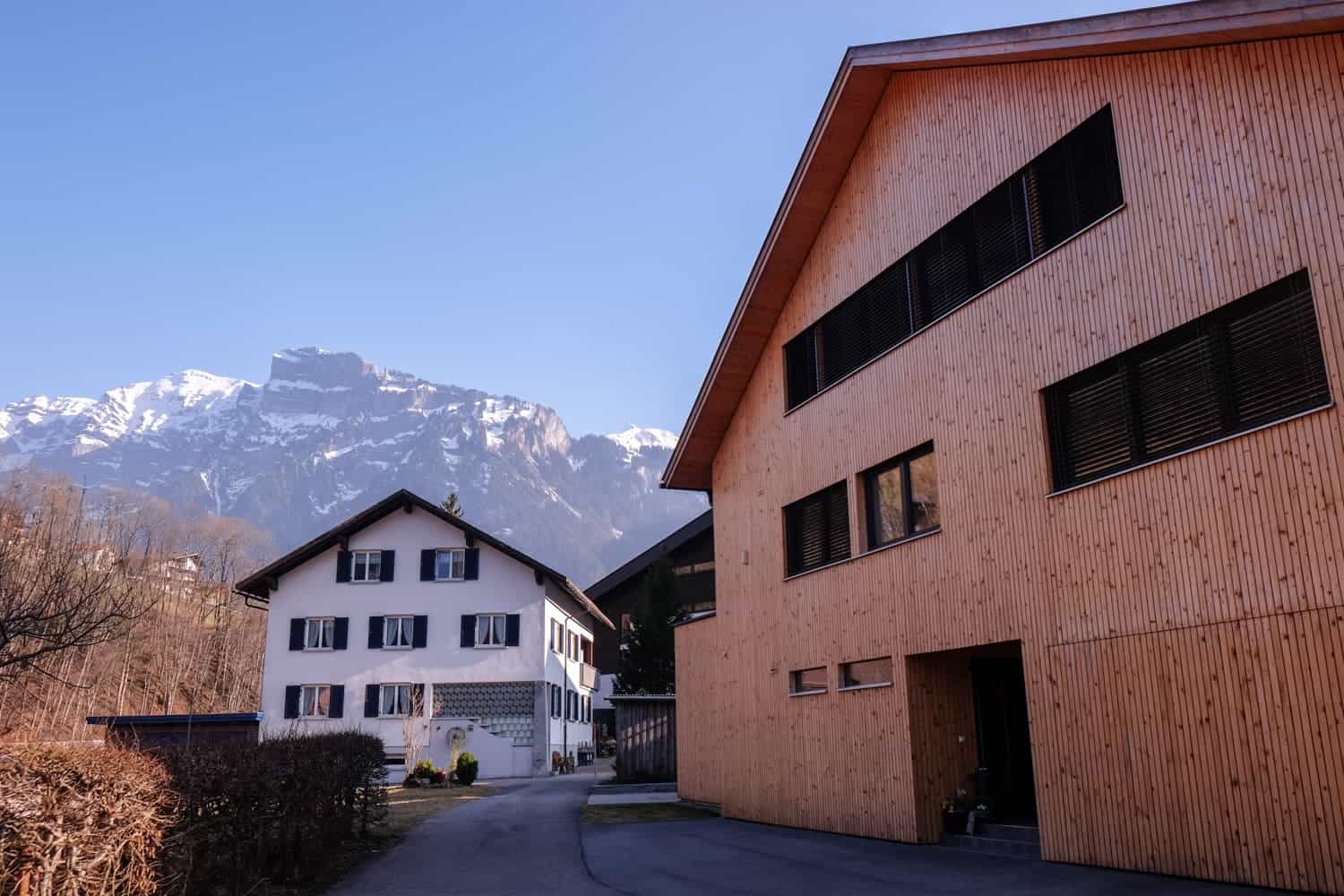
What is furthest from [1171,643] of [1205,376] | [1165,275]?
[1165,275]

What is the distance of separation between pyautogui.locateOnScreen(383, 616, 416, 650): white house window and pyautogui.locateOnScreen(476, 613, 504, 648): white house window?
2361 mm

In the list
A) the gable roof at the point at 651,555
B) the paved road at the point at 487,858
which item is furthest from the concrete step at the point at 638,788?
the gable roof at the point at 651,555

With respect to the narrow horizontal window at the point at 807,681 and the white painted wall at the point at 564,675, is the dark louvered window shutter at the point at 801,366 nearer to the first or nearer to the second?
the narrow horizontal window at the point at 807,681

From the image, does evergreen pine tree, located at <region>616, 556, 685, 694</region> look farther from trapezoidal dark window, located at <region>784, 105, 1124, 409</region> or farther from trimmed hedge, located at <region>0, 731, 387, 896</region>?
trimmed hedge, located at <region>0, 731, 387, 896</region>

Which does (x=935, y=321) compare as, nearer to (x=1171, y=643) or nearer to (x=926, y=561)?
(x=926, y=561)

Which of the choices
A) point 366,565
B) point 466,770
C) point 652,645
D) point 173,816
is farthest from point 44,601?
point 652,645

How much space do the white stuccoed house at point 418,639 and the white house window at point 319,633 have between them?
0.15 ft

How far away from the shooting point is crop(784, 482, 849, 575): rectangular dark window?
16.8 metres

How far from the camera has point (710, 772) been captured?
20641 millimetres

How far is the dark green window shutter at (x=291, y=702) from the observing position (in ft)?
126

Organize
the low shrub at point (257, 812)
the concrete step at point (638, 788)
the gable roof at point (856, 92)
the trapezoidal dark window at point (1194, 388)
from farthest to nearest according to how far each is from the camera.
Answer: the concrete step at point (638, 788)
the gable roof at point (856, 92)
the trapezoidal dark window at point (1194, 388)
the low shrub at point (257, 812)

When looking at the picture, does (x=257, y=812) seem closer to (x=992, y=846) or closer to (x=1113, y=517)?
(x=992, y=846)

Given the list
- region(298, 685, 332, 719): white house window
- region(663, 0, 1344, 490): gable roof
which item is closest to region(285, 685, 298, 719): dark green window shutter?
region(298, 685, 332, 719): white house window

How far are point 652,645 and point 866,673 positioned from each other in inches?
1040
